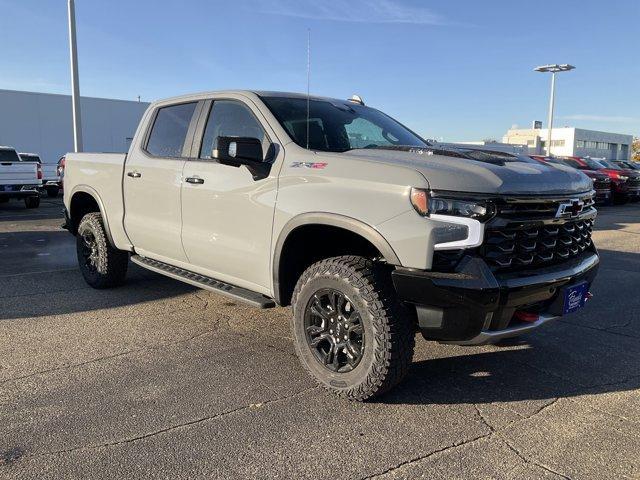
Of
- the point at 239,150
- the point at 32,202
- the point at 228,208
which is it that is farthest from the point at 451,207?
the point at 32,202

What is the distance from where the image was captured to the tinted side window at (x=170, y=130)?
495 cm

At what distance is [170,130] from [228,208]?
143cm

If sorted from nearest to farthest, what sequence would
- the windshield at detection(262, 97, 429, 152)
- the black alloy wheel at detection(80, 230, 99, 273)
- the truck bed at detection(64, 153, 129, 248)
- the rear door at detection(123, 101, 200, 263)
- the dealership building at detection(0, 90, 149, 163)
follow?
1. the windshield at detection(262, 97, 429, 152)
2. the rear door at detection(123, 101, 200, 263)
3. the truck bed at detection(64, 153, 129, 248)
4. the black alloy wheel at detection(80, 230, 99, 273)
5. the dealership building at detection(0, 90, 149, 163)

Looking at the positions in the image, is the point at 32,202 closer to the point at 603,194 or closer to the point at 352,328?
the point at 352,328

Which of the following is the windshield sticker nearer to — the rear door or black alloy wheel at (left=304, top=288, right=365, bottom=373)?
black alloy wheel at (left=304, top=288, right=365, bottom=373)

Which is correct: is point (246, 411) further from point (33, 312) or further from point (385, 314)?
point (33, 312)

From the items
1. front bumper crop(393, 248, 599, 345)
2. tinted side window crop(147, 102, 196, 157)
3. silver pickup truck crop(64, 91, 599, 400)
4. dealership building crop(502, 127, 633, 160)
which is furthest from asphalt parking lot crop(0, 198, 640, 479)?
dealership building crop(502, 127, 633, 160)

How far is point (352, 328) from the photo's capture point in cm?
340

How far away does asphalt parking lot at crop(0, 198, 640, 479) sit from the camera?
2799 millimetres

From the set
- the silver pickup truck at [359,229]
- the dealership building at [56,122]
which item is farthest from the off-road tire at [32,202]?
the dealership building at [56,122]

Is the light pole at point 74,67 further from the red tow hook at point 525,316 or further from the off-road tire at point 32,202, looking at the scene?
the red tow hook at point 525,316

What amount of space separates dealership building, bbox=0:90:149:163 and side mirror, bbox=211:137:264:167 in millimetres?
29342

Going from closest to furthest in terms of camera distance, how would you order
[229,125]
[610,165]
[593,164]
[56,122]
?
[229,125]
[593,164]
[610,165]
[56,122]

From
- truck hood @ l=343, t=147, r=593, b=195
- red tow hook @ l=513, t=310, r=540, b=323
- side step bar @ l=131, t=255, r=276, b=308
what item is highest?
truck hood @ l=343, t=147, r=593, b=195
